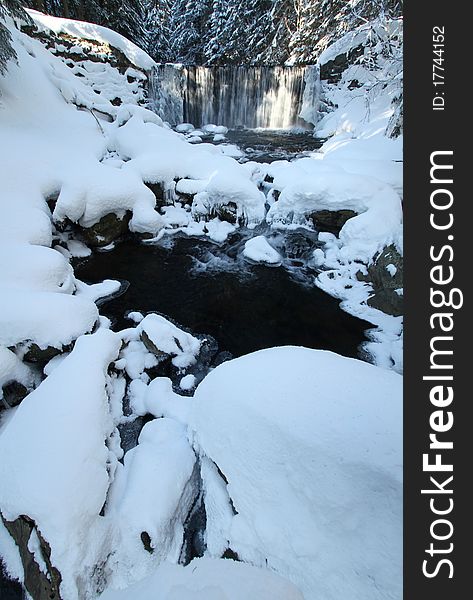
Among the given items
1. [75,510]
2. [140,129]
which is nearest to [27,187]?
[140,129]

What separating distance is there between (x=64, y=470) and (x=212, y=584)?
45.6 inches

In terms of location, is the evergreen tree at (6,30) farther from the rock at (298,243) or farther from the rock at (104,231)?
the rock at (298,243)

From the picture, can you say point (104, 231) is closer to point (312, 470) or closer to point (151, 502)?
point (151, 502)

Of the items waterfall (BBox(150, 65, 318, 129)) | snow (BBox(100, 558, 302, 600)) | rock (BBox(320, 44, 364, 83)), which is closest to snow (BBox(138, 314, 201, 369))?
snow (BBox(100, 558, 302, 600))

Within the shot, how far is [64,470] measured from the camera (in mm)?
2104

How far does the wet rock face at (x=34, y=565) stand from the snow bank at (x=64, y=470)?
0.16 ft

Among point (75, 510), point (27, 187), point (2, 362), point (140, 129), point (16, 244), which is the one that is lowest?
point (75, 510)

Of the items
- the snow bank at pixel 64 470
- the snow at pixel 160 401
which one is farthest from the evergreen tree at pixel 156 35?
the snow bank at pixel 64 470

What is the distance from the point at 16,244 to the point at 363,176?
6.30 metres

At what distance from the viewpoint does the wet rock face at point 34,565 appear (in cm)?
185

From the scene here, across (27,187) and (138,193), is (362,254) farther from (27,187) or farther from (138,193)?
(27,187)

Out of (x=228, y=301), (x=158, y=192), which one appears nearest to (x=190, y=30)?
(x=158, y=192)

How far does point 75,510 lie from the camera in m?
1.97

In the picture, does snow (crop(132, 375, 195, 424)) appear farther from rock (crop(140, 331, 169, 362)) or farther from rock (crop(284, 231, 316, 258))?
rock (crop(284, 231, 316, 258))
